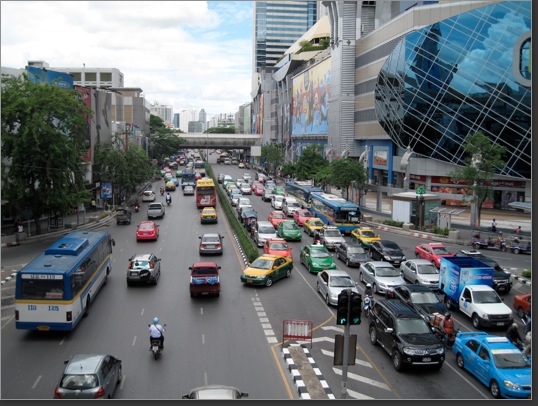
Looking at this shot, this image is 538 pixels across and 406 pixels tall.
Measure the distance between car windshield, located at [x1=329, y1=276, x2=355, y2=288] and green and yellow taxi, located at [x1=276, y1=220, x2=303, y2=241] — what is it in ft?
54.9

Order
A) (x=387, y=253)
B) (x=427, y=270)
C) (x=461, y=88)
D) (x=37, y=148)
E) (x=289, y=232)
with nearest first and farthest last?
1. (x=427, y=270)
2. (x=387, y=253)
3. (x=37, y=148)
4. (x=289, y=232)
5. (x=461, y=88)

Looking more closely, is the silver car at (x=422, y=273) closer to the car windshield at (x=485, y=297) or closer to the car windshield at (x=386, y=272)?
the car windshield at (x=386, y=272)

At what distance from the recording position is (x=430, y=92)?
63688 mm

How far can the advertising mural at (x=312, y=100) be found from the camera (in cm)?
9819

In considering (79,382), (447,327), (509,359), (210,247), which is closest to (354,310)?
(509,359)

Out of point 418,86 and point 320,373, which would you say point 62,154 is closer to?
point 320,373

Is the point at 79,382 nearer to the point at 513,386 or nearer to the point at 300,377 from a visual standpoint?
the point at 300,377

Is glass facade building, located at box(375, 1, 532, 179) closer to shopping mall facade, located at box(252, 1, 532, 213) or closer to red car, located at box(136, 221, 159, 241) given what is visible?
shopping mall facade, located at box(252, 1, 532, 213)

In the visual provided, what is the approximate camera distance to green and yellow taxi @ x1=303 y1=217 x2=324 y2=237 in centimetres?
4628

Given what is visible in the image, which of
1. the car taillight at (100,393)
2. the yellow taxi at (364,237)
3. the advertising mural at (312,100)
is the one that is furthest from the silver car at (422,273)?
the advertising mural at (312,100)

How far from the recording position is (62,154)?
42.3m

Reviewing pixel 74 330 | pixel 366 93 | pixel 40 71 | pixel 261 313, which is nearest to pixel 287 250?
pixel 261 313

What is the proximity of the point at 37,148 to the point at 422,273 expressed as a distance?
2747 cm

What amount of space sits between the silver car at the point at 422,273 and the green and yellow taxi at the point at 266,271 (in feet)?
21.3
